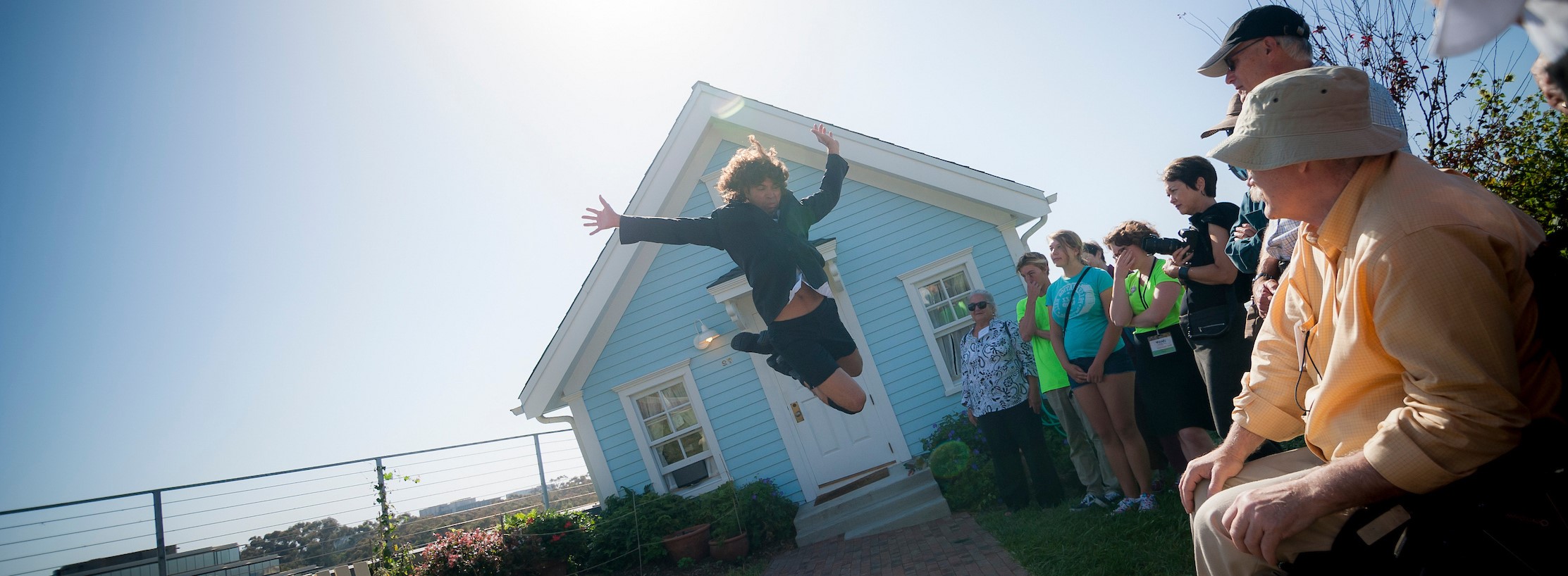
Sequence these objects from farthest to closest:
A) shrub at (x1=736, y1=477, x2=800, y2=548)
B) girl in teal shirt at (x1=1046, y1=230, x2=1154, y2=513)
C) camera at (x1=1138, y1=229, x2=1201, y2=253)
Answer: shrub at (x1=736, y1=477, x2=800, y2=548) → girl in teal shirt at (x1=1046, y1=230, x2=1154, y2=513) → camera at (x1=1138, y1=229, x2=1201, y2=253)

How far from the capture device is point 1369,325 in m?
1.27

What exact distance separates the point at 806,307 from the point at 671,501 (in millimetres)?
5139

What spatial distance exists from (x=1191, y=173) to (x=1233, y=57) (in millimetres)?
873

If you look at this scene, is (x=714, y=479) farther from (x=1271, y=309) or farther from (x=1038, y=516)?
(x=1271, y=309)

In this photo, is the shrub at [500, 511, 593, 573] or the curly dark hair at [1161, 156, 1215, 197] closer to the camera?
the curly dark hair at [1161, 156, 1215, 197]

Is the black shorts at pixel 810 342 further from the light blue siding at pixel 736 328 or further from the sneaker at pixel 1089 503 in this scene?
the light blue siding at pixel 736 328

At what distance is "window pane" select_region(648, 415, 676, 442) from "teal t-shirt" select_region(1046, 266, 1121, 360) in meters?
5.69

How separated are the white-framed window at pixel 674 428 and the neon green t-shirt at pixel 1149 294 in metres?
5.89

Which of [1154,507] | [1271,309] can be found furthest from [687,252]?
[1271,309]

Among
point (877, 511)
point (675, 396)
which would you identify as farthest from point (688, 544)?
point (675, 396)

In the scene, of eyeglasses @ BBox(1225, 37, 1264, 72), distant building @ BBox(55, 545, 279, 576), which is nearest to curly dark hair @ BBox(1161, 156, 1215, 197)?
eyeglasses @ BBox(1225, 37, 1264, 72)

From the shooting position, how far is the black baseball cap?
2541mm

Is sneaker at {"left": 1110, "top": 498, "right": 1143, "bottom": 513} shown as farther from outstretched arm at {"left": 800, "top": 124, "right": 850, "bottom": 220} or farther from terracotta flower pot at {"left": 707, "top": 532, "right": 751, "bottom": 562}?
terracotta flower pot at {"left": 707, "top": 532, "right": 751, "bottom": 562}

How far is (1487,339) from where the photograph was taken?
1.12 metres
